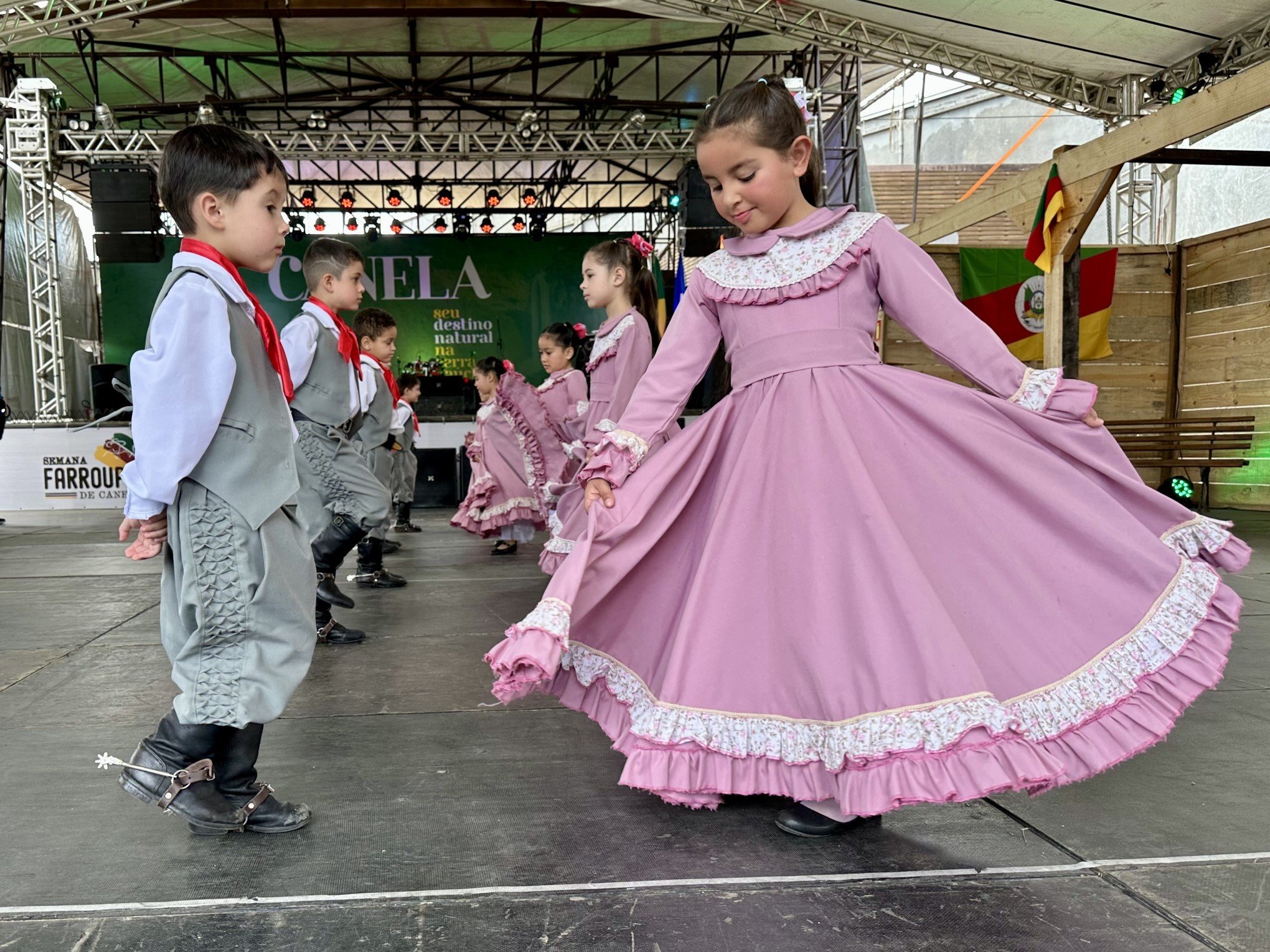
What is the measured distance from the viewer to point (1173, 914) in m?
1.45

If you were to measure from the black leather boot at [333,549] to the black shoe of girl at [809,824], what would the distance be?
2.35 m

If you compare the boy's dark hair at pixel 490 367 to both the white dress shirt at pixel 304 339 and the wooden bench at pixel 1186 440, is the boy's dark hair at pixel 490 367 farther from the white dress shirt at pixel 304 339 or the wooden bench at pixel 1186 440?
the wooden bench at pixel 1186 440

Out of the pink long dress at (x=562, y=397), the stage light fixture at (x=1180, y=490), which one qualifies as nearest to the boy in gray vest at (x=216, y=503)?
the pink long dress at (x=562, y=397)

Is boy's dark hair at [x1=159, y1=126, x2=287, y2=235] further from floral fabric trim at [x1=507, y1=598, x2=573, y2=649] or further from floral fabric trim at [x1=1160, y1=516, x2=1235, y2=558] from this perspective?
floral fabric trim at [x1=1160, y1=516, x2=1235, y2=558]

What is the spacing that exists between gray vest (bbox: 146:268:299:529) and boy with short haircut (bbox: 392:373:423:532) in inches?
192

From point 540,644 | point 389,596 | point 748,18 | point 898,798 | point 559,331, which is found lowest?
point 389,596

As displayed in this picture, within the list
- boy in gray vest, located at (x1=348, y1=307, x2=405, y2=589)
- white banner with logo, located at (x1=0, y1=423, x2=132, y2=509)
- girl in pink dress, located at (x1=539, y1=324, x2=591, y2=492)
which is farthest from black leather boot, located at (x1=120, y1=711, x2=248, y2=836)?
white banner with logo, located at (x1=0, y1=423, x2=132, y2=509)

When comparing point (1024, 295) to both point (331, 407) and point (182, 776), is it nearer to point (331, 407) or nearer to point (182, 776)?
point (331, 407)

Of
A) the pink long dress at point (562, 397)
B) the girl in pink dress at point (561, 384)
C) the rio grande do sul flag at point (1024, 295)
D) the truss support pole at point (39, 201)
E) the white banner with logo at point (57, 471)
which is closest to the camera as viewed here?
the girl in pink dress at point (561, 384)

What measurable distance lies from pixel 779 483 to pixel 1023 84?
9.69m

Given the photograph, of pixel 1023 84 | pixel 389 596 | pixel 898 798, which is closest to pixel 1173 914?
pixel 898 798

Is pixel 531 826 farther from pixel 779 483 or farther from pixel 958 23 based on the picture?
pixel 958 23

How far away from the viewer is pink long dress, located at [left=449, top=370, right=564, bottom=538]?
6.33 m

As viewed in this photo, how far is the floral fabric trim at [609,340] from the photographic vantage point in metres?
4.07
